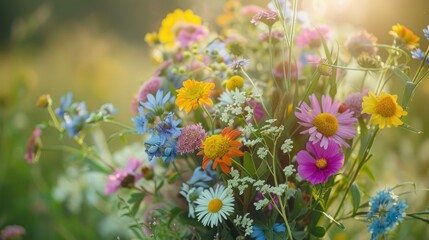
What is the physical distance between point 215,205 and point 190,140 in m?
0.08

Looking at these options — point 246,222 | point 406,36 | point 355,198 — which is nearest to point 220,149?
point 246,222

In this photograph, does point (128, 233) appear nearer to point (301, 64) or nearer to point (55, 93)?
point (301, 64)

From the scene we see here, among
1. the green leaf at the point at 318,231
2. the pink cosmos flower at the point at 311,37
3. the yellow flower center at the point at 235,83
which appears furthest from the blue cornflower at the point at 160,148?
the pink cosmos flower at the point at 311,37

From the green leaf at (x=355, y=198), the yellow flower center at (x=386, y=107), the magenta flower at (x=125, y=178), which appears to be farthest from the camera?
the magenta flower at (x=125, y=178)

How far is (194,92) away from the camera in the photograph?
77 cm

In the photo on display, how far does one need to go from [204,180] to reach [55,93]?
2.00m

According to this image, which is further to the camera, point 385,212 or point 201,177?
point 201,177

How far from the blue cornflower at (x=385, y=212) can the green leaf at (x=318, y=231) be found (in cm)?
8

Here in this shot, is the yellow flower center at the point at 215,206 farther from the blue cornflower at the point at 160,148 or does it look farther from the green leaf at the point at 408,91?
the green leaf at the point at 408,91

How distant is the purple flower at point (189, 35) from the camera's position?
3.48 ft

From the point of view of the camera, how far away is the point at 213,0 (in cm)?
118

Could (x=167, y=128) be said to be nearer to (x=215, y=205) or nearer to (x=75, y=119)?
(x=215, y=205)

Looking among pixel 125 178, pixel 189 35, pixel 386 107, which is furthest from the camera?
pixel 189 35

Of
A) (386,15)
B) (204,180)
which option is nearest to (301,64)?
(204,180)
